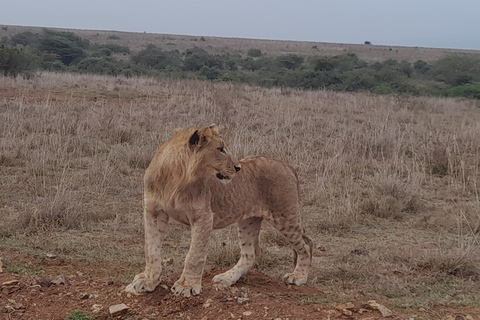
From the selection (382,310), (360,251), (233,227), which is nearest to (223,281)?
(382,310)

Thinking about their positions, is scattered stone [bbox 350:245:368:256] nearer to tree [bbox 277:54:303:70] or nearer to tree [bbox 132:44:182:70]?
tree [bbox 132:44:182:70]

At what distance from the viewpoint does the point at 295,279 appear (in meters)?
5.02

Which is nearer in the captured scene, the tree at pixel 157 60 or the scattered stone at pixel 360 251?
the scattered stone at pixel 360 251

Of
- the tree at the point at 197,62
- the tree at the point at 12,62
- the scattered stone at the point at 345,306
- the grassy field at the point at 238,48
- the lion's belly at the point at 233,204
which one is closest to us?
the scattered stone at the point at 345,306

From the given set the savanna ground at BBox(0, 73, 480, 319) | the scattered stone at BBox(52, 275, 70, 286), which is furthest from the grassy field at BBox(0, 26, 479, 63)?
the scattered stone at BBox(52, 275, 70, 286)

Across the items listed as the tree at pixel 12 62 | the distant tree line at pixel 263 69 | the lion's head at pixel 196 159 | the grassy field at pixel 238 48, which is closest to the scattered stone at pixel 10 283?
the lion's head at pixel 196 159

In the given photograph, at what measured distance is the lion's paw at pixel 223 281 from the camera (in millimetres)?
4656

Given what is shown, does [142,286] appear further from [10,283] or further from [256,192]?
[256,192]

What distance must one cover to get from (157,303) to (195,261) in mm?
425

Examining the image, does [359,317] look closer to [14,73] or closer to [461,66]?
[14,73]

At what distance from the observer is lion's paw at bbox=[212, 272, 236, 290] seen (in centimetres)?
466

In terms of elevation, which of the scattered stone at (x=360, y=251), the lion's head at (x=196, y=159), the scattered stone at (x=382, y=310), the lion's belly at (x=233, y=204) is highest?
the lion's head at (x=196, y=159)

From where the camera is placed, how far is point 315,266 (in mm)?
5688

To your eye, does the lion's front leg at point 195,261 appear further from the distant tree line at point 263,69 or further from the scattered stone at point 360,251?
the distant tree line at point 263,69
